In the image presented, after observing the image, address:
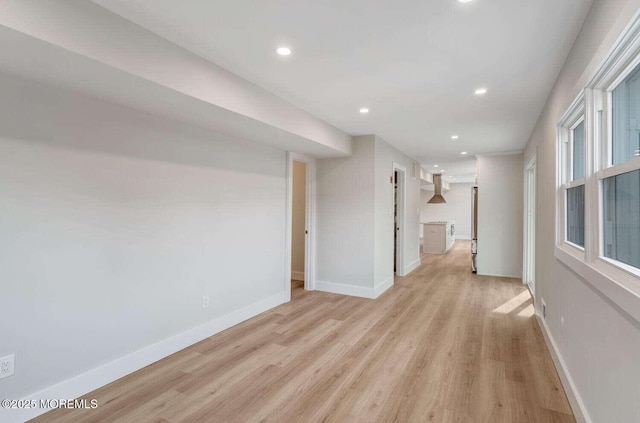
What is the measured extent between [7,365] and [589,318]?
3482 millimetres

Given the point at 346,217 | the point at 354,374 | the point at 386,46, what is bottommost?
the point at 354,374

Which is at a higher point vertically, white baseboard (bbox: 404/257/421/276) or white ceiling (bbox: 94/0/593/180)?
white ceiling (bbox: 94/0/593/180)

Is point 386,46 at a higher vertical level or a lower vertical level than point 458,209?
higher

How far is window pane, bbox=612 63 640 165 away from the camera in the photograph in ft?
4.64

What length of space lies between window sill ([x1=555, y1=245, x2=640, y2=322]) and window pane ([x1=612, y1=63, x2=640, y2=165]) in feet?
1.73

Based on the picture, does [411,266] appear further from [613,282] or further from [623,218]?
[613,282]

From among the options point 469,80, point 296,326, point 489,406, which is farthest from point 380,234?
point 489,406

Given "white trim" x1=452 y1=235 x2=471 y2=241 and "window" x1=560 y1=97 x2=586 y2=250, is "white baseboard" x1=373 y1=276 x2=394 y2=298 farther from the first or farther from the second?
"white trim" x1=452 y1=235 x2=471 y2=241

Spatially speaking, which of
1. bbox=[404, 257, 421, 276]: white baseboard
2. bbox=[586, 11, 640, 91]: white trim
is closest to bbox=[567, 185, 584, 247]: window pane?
bbox=[586, 11, 640, 91]: white trim

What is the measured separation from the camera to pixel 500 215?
6.36 m

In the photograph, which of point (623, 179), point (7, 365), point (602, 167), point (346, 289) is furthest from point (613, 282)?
point (346, 289)

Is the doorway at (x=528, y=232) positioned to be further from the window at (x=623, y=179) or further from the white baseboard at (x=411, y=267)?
the window at (x=623, y=179)

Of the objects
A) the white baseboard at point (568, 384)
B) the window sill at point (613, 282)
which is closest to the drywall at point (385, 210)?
the white baseboard at point (568, 384)

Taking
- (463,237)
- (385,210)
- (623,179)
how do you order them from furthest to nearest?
1. (463,237)
2. (385,210)
3. (623,179)
